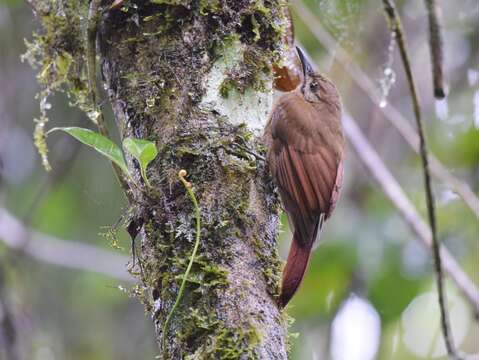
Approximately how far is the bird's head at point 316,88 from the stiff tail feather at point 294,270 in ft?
2.98

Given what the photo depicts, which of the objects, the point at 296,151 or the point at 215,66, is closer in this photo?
the point at 215,66

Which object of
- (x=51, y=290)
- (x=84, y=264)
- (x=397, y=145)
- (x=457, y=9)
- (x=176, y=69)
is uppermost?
(x=457, y=9)

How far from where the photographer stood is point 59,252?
4547mm

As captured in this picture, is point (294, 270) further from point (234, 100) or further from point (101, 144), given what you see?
point (101, 144)

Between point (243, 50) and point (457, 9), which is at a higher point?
point (457, 9)

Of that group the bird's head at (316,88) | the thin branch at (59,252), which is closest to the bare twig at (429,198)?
the bird's head at (316,88)

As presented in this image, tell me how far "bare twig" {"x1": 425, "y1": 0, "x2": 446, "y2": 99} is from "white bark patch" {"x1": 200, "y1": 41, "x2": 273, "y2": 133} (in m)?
0.55

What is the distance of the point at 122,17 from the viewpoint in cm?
237

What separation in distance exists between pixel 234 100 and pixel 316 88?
115 centimetres

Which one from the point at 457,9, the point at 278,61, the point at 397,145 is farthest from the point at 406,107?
the point at 278,61

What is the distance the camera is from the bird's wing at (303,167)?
2730 millimetres

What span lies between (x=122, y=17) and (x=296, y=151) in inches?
37.0

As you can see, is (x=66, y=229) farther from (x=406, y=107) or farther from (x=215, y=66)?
(x=215, y=66)

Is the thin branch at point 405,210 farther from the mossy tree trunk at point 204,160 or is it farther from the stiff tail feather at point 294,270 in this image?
the mossy tree trunk at point 204,160
